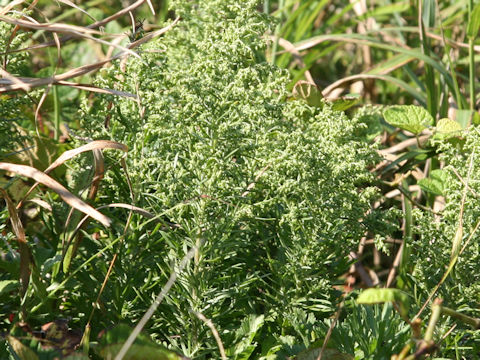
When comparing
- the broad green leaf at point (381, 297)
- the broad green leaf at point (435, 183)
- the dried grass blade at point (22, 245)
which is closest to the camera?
the broad green leaf at point (381, 297)

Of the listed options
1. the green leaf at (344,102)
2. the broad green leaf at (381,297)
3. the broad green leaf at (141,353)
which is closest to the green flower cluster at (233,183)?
the broad green leaf at (141,353)

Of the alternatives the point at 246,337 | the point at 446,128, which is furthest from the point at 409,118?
the point at 246,337

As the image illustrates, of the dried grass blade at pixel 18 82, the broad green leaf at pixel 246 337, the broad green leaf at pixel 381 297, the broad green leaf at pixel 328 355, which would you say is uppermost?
the dried grass blade at pixel 18 82

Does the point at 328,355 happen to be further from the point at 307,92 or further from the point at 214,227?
the point at 307,92

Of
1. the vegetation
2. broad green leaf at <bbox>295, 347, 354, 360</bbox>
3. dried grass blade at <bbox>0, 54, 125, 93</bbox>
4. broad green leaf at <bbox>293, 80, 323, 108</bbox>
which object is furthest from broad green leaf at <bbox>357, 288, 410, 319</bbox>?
broad green leaf at <bbox>293, 80, 323, 108</bbox>

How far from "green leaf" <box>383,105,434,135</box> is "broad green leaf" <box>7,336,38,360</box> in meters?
1.47

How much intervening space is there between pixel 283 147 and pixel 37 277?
690 millimetres

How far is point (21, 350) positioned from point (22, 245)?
29 centimetres

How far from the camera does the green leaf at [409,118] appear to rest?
7.32 ft

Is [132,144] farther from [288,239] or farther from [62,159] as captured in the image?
[288,239]

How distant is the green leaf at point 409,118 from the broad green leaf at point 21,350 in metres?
1.47

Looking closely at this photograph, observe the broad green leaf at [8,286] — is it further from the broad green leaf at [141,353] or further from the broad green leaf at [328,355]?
the broad green leaf at [328,355]

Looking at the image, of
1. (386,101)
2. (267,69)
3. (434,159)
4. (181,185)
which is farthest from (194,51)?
(386,101)

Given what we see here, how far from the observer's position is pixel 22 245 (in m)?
1.47
